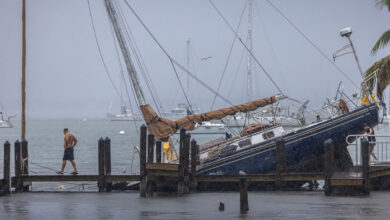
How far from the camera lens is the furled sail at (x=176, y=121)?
28.5 meters

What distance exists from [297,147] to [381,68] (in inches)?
267

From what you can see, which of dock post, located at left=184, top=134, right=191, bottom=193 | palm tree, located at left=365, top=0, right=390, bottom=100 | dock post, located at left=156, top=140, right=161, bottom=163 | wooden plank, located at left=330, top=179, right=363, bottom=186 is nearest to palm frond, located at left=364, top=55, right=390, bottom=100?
palm tree, located at left=365, top=0, right=390, bottom=100

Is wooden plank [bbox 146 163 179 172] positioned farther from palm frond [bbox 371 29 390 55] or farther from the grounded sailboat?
palm frond [bbox 371 29 390 55]

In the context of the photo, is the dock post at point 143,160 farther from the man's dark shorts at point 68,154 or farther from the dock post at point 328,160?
the dock post at point 328,160

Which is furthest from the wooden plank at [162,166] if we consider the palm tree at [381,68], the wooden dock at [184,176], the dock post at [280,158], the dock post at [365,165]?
the palm tree at [381,68]

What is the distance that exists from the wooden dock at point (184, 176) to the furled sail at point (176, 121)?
2182 millimetres

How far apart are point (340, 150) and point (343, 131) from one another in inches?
34.7

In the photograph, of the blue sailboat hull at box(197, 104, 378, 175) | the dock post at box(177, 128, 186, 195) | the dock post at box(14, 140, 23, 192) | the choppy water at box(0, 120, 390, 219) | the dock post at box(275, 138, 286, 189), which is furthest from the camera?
the blue sailboat hull at box(197, 104, 378, 175)

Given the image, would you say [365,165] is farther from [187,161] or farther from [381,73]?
[381,73]

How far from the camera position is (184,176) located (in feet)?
82.9

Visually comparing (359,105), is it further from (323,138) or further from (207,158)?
(207,158)

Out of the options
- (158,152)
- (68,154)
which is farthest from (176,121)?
(68,154)

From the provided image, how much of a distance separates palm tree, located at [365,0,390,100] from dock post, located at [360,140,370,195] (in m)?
8.02

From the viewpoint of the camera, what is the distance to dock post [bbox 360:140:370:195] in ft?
76.1
